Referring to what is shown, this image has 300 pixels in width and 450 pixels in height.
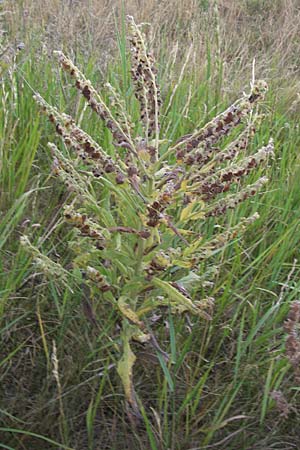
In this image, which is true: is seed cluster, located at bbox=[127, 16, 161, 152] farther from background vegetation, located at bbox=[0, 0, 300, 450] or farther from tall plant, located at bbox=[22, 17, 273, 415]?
background vegetation, located at bbox=[0, 0, 300, 450]

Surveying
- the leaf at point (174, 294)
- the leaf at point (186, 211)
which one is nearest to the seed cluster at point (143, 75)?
the leaf at point (186, 211)

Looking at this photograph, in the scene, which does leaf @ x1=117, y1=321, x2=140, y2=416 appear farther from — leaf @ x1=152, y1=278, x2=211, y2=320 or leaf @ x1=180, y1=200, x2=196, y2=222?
leaf @ x1=180, y1=200, x2=196, y2=222

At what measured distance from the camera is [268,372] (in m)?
1.32

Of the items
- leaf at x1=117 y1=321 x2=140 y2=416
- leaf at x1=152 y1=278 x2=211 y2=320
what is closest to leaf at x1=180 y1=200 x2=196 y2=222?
leaf at x1=152 y1=278 x2=211 y2=320

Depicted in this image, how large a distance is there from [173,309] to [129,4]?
3.32 m

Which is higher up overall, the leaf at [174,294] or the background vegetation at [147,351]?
the leaf at [174,294]

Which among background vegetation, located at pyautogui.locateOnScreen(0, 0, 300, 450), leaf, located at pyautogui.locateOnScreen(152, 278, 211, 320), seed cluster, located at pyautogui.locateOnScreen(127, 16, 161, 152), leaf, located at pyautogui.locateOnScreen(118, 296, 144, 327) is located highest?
seed cluster, located at pyautogui.locateOnScreen(127, 16, 161, 152)

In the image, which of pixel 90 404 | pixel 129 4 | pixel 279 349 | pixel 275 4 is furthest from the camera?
pixel 275 4

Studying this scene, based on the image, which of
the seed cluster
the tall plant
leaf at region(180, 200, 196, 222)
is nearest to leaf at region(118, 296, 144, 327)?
the tall plant

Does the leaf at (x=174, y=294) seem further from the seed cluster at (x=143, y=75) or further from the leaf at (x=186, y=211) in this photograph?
the seed cluster at (x=143, y=75)

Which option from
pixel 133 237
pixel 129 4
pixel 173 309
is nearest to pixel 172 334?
pixel 173 309

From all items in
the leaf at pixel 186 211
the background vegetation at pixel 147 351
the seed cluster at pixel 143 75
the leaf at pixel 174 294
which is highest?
the seed cluster at pixel 143 75

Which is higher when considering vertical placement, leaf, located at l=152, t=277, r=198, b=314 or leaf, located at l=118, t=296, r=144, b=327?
leaf, located at l=152, t=277, r=198, b=314

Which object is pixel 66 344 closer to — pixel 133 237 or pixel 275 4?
pixel 133 237
